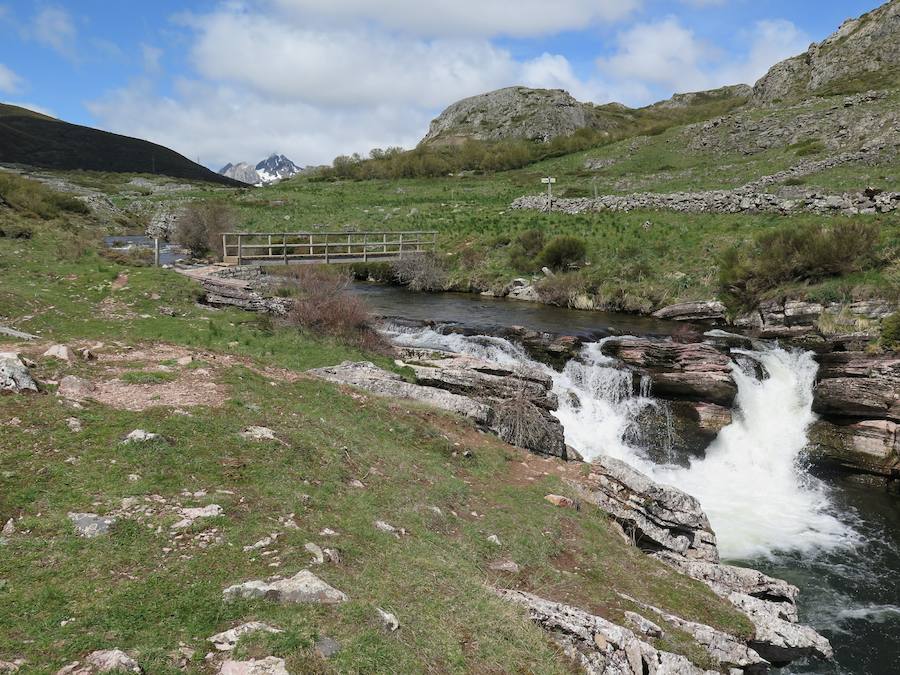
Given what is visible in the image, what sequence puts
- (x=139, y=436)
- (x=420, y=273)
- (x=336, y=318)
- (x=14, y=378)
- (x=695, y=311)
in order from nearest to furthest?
(x=139, y=436), (x=14, y=378), (x=336, y=318), (x=695, y=311), (x=420, y=273)

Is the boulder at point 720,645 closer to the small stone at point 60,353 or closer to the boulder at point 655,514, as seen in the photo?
the boulder at point 655,514

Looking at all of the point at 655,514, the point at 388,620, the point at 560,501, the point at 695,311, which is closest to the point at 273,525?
the point at 388,620

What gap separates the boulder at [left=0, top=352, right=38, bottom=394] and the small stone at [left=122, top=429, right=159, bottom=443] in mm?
2287

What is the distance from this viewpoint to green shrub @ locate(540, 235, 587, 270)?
32.3m

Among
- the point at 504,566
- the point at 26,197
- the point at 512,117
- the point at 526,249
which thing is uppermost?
the point at 512,117

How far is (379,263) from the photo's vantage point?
3688 centimetres

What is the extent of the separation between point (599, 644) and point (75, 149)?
178910 mm

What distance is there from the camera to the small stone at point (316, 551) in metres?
6.39

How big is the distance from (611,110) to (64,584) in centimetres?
14328

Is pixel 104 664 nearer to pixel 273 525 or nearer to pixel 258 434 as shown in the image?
pixel 273 525

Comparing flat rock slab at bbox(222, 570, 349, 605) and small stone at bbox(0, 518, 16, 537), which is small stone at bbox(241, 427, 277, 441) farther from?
flat rock slab at bbox(222, 570, 349, 605)

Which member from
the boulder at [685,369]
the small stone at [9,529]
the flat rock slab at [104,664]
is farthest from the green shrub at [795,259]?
the small stone at [9,529]

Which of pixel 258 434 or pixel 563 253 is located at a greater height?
pixel 563 253

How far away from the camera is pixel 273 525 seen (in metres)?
7.03
